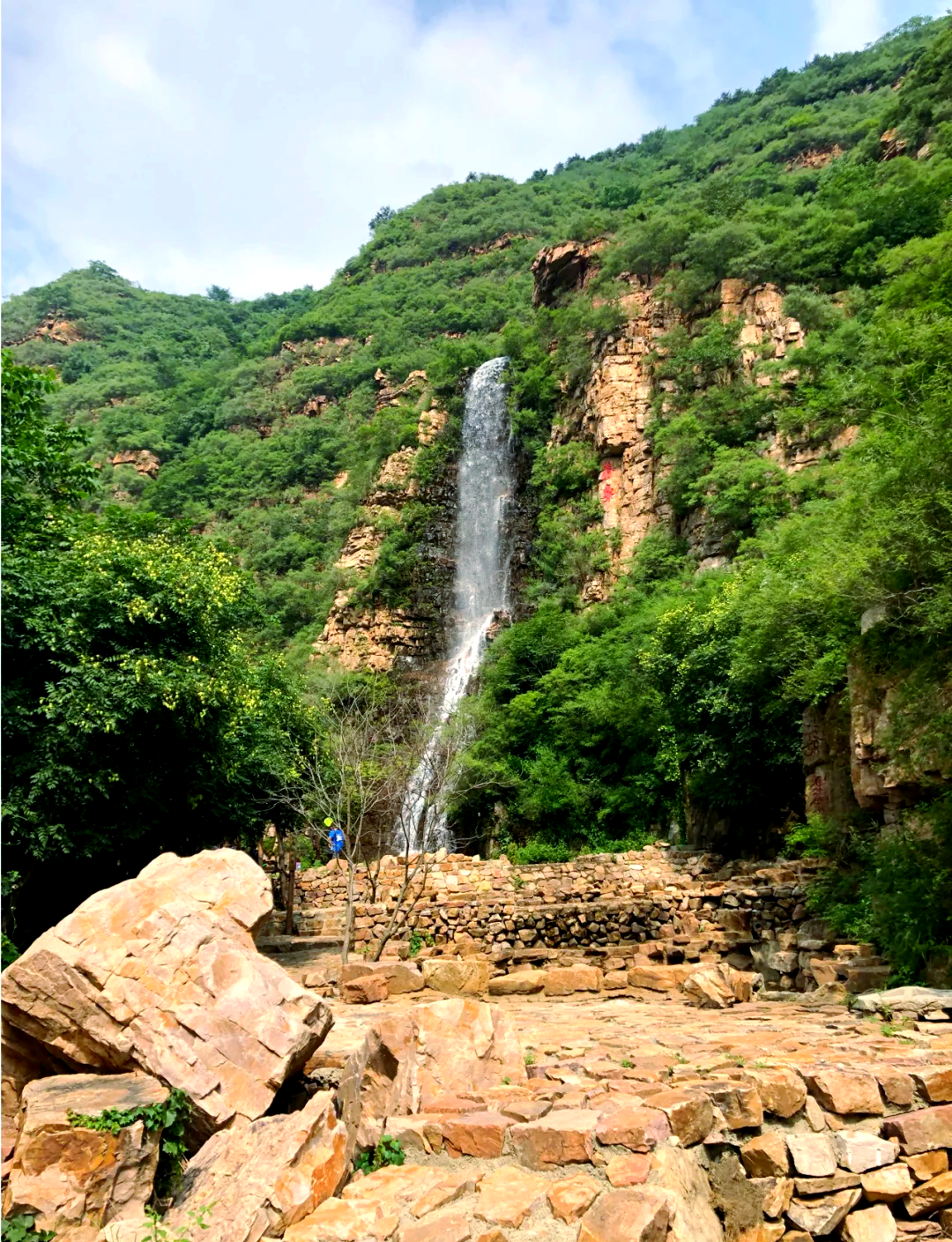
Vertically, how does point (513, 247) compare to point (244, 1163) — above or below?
above

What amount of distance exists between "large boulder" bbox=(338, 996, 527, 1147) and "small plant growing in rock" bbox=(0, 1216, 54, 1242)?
1.54 m

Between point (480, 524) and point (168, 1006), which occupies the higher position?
point (480, 524)

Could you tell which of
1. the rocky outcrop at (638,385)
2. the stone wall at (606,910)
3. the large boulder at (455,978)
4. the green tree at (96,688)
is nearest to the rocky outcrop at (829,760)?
the stone wall at (606,910)

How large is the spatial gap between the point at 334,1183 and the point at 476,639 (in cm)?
2661

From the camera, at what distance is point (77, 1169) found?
363cm

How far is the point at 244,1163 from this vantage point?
3.79m

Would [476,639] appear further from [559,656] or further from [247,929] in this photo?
[247,929]

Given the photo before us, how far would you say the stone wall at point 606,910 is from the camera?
12758 millimetres

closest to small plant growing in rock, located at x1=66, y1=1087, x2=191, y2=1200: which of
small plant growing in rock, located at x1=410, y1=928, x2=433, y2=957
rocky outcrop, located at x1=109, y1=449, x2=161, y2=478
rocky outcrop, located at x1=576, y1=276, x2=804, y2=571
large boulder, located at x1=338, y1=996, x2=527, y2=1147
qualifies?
large boulder, located at x1=338, y1=996, x2=527, y2=1147

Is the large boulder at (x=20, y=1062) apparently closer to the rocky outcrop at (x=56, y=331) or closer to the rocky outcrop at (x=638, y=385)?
the rocky outcrop at (x=638, y=385)

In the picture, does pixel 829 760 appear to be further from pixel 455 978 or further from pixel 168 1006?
pixel 168 1006

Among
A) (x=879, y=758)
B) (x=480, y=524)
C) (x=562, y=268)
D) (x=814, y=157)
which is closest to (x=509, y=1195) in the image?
(x=879, y=758)

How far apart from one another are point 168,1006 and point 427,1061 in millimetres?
1801

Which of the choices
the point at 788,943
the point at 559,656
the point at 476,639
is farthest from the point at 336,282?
the point at 788,943
